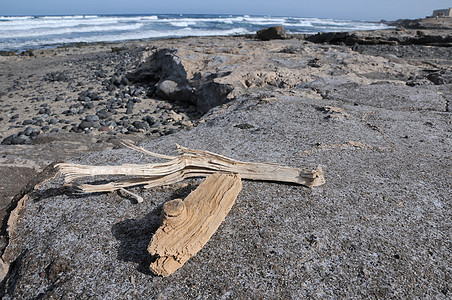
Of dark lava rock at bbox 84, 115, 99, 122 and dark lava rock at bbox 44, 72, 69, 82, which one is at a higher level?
dark lava rock at bbox 44, 72, 69, 82

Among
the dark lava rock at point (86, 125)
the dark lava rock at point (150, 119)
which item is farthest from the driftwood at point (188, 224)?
the dark lava rock at point (86, 125)

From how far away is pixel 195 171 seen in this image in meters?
1.90

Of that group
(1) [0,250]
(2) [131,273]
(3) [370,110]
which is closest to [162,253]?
(2) [131,273]

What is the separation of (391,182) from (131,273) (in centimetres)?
158

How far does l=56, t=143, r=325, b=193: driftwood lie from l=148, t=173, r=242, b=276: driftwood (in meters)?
0.17

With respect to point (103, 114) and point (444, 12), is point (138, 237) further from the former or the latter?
point (444, 12)

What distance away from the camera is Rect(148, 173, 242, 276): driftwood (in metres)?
1.35

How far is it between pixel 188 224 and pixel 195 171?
0.47 m

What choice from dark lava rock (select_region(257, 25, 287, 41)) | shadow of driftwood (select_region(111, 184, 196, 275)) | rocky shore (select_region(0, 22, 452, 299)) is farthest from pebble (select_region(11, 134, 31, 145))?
dark lava rock (select_region(257, 25, 287, 41))

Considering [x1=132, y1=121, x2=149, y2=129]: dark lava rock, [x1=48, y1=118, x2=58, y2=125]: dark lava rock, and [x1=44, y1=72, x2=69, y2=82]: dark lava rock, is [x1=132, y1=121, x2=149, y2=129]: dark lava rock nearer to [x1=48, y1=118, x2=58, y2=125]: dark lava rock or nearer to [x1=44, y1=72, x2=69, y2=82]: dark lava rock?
[x1=48, y1=118, x2=58, y2=125]: dark lava rock

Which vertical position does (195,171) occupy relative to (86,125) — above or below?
above

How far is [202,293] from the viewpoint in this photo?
1.28 metres

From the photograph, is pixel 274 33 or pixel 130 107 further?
pixel 274 33

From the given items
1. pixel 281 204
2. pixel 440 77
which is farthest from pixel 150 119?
pixel 440 77
